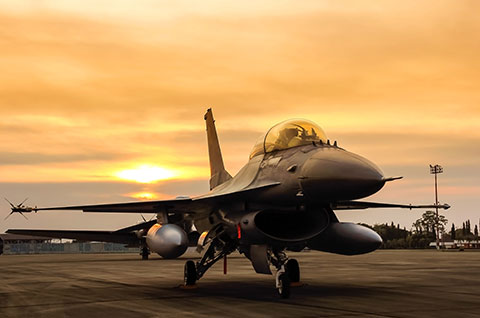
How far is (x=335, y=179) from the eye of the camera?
11.0 m

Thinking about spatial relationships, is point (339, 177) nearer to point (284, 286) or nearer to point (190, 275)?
point (284, 286)

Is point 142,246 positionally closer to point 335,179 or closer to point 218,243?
point 218,243

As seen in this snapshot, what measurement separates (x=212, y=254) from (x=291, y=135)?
3958 mm

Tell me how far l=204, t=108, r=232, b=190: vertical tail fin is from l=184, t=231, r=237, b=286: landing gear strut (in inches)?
160

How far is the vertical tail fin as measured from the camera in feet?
64.0

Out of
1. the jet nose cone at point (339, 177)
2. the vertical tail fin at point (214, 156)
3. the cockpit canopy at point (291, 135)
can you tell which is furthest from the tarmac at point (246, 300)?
the vertical tail fin at point (214, 156)

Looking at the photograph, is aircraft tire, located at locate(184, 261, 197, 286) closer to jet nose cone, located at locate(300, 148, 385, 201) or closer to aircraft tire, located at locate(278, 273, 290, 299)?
aircraft tire, located at locate(278, 273, 290, 299)

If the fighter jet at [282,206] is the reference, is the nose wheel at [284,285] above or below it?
below

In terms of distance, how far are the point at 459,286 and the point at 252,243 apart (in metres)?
5.70

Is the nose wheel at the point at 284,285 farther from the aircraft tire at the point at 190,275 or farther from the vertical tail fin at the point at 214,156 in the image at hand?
the vertical tail fin at the point at 214,156

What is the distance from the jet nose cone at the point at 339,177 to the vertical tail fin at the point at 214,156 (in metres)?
7.68

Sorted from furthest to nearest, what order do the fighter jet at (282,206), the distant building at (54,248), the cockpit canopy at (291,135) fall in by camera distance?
the distant building at (54,248) < the cockpit canopy at (291,135) < the fighter jet at (282,206)

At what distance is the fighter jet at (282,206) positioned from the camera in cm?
1130

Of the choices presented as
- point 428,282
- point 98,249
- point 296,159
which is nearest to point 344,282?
point 428,282
